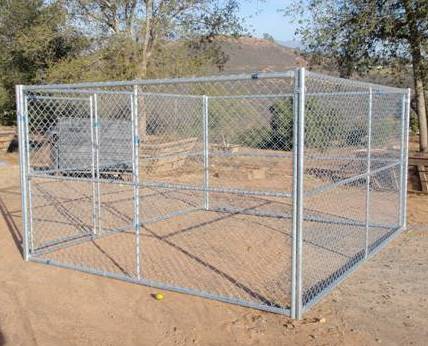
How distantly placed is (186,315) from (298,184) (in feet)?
4.97

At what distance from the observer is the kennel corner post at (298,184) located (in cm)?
463

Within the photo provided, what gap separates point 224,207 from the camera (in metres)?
10.2

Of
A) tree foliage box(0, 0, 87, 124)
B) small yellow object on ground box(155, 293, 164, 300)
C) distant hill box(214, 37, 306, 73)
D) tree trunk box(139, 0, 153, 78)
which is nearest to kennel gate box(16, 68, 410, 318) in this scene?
small yellow object on ground box(155, 293, 164, 300)

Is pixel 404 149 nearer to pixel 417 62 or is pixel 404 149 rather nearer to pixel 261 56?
pixel 417 62

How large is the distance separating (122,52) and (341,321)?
42.4 ft

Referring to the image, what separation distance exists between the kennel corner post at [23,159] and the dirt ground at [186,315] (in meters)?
0.37

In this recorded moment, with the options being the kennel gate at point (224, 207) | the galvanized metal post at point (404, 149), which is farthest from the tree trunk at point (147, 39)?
the galvanized metal post at point (404, 149)

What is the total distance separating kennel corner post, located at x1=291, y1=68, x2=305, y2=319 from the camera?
4625 mm

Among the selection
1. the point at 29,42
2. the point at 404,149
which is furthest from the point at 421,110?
the point at 29,42

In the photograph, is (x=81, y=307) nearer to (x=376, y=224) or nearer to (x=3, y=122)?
(x=376, y=224)

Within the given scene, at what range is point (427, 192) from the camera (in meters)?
11.3

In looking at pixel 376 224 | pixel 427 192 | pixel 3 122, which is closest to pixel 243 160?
pixel 427 192

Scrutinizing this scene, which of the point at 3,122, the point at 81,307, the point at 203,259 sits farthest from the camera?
the point at 3,122

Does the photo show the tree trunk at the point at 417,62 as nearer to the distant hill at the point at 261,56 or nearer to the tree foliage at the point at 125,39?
the tree foliage at the point at 125,39
